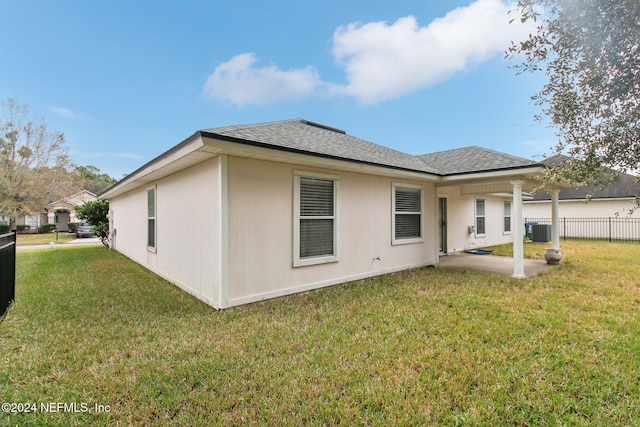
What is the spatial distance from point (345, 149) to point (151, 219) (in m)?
5.94

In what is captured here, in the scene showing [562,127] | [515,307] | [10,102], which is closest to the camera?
[562,127]

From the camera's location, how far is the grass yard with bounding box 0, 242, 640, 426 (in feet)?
7.45

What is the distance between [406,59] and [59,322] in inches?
493

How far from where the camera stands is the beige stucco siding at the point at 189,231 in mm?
4891

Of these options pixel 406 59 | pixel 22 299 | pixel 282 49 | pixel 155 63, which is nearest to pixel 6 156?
pixel 155 63

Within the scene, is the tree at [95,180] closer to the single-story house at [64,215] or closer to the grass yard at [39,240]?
the single-story house at [64,215]

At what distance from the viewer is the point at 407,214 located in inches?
309

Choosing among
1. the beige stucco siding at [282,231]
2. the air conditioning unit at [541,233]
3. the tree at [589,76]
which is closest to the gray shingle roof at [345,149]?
the beige stucco siding at [282,231]

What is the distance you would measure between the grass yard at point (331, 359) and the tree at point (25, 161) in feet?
87.3

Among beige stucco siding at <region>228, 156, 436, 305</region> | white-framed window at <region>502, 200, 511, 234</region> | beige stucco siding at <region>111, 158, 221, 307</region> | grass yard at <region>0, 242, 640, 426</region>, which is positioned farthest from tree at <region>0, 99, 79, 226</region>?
white-framed window at <region>502, 200, 511, 234</region>

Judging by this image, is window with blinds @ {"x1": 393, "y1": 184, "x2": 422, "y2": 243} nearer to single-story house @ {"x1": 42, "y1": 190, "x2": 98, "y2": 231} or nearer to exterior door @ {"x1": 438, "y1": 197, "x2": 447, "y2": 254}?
exterior door @ {"x1": 438, "y1": 197, "x2": 447, "y2": 254}

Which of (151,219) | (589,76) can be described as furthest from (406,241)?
(151,219)

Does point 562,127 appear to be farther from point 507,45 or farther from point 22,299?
point 22,299

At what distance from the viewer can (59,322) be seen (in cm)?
416
